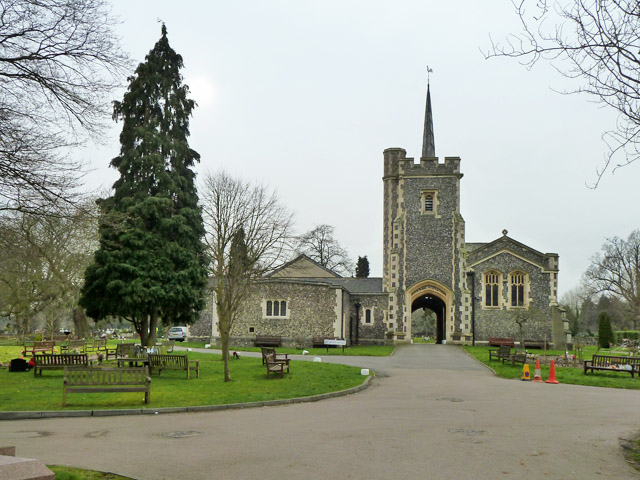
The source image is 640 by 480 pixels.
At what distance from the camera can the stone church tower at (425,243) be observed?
40.7 meters

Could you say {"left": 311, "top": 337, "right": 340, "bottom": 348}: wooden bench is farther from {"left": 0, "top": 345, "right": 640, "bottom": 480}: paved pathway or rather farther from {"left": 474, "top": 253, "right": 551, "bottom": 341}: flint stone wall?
{"left": 0, "top": 345, "right": 640, "bottom": 480}: paved pathway

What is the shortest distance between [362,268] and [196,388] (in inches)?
2135

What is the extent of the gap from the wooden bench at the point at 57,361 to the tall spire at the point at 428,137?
3384 cm

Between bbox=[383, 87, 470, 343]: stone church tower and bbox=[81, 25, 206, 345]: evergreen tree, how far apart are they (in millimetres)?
17756

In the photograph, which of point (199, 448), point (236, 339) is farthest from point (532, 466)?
point (236, 339)

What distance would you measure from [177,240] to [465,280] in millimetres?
22555

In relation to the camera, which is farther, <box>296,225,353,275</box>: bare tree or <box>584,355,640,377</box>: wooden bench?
<box>296,225,353,275</box>: bare tree

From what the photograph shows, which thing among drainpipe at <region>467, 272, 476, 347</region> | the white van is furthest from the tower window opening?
the white van

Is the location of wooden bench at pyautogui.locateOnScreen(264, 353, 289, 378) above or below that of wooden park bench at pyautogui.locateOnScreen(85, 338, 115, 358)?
A: above

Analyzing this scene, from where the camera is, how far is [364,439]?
927cm

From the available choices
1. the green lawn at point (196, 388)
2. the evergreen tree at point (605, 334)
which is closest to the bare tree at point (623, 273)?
the evergreen tree at point (605, 334)

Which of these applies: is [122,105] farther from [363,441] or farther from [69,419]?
[363,441]

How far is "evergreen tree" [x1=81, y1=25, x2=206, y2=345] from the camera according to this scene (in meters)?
24.3

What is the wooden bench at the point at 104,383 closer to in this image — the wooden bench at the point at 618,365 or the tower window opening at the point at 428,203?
the wooden bench at the point at 618,365
